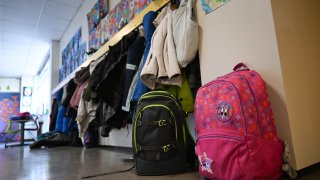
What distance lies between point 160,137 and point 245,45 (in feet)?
1.80

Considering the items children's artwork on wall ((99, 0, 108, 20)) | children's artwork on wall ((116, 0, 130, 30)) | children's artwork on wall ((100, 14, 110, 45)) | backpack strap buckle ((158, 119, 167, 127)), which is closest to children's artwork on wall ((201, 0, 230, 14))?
backpack strap buckle ((158, 119, 167, 127))

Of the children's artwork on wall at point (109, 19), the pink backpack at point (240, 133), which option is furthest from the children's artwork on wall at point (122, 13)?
the pink backpack at point (240, 133)

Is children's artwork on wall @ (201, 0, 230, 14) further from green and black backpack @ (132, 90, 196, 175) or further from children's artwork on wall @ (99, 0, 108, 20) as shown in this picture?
children's artwork on wall @ (99, 0, 108, 20)

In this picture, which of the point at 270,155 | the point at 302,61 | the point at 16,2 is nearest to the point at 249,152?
the point at 270,155

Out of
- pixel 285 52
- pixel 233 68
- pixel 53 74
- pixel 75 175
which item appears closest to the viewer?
pixel 285 52

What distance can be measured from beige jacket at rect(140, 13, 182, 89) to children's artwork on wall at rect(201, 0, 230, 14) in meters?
0.22

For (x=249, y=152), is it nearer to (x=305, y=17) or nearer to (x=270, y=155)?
(x=270, y=155)

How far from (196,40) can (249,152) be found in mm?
635

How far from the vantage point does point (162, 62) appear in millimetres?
1189

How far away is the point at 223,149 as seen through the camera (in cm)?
74

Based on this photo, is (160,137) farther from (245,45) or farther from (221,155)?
(245,45)

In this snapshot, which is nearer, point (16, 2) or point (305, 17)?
point (305, 17)

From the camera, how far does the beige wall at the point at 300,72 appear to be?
81 centimetres

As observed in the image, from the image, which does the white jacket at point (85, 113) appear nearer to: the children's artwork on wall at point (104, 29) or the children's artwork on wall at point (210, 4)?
the children's artwork on wall at point (104, 29)
